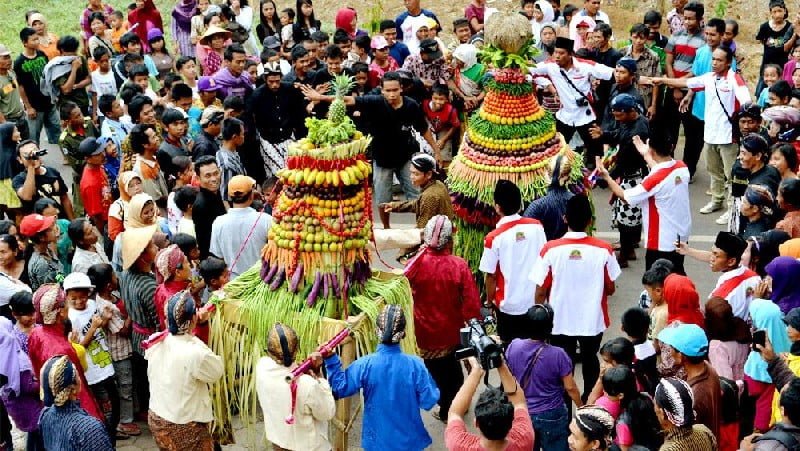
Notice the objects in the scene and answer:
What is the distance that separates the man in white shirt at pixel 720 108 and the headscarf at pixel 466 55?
2332mm

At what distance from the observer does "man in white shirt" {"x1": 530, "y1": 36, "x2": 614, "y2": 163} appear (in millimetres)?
11164

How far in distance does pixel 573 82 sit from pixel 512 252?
3.93 m

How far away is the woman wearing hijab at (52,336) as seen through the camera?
6.46 m

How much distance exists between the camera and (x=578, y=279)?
7.19m

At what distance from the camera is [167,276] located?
7062 millimetres

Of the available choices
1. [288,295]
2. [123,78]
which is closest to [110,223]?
[288,295]

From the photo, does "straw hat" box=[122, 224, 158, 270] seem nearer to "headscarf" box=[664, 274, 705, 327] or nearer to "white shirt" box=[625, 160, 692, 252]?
"headscarf" box=[664, 274, 705, 327]

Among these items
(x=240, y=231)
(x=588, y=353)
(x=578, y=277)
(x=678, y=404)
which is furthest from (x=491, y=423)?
(x=240, y=231)

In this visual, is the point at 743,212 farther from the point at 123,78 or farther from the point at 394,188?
the point at 123,78

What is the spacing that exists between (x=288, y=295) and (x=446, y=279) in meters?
1.23

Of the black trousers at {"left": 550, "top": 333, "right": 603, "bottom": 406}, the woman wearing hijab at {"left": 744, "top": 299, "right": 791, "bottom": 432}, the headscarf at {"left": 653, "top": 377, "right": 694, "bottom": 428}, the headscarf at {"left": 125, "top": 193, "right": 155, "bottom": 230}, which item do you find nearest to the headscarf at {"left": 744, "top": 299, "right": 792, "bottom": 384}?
the woman wearing hijab at {"left": 744, "top": 299, "right": 791, "bottom": 432}

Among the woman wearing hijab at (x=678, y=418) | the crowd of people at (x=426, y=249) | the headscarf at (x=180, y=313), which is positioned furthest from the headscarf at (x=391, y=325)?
the woman wearing hijab at (x=678, y=418)

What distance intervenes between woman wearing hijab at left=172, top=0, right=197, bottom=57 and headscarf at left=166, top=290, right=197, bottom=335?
9.35 meters

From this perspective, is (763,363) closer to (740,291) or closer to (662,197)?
(740,291)
